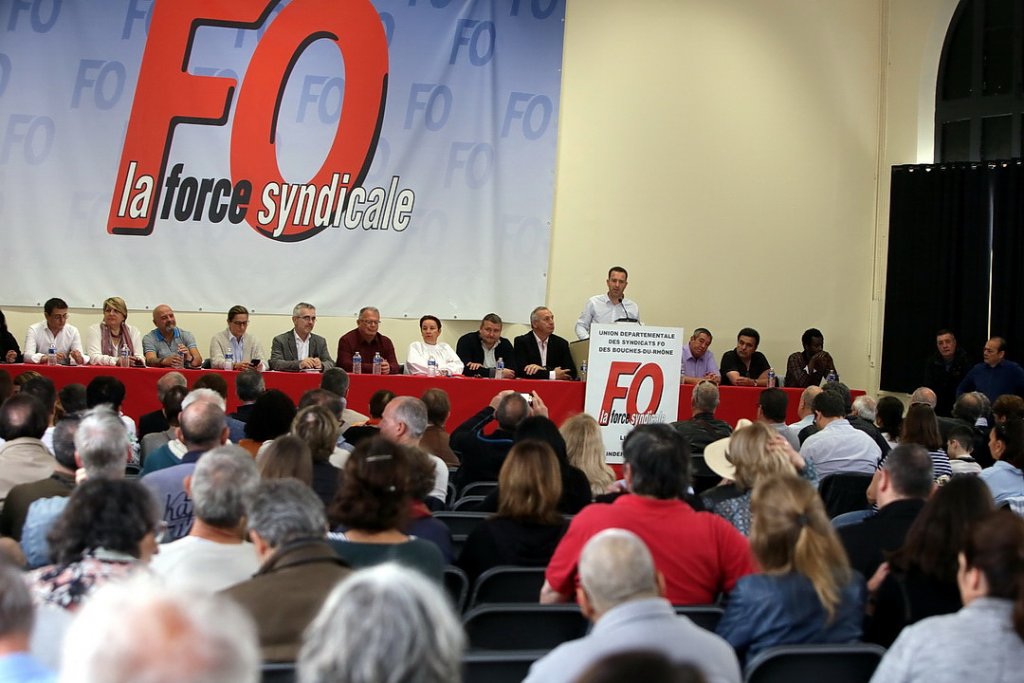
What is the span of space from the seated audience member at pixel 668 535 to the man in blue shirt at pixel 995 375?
6671 millimetres

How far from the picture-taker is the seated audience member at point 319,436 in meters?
3.85

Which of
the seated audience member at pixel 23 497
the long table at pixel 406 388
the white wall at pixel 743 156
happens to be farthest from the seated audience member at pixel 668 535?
the white wall at pixel 743 156

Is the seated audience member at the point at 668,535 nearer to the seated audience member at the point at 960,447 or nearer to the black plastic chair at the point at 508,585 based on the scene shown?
the black plastic chair at the point at 508,585

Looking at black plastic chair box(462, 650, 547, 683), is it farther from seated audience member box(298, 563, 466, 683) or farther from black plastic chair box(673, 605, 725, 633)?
seated audience member box(298, 563, 466, 683)

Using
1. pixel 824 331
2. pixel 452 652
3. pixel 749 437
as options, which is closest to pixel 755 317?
pixel 824 331

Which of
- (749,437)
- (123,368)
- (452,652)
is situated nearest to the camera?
(452,652)

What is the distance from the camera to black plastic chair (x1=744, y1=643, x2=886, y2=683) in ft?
8.13

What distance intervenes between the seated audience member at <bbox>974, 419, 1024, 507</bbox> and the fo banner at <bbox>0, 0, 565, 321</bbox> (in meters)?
5.33

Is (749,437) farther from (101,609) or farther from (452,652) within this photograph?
(101,609)

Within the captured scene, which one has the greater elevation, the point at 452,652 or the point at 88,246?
the point at 88,246

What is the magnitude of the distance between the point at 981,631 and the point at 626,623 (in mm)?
700

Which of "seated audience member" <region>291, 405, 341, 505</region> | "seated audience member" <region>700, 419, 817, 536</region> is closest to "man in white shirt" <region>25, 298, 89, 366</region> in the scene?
"seated audience member" <region>291, 405, 341, 505</region>

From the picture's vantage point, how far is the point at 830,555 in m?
2.77

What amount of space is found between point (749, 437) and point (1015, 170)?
704 cm
